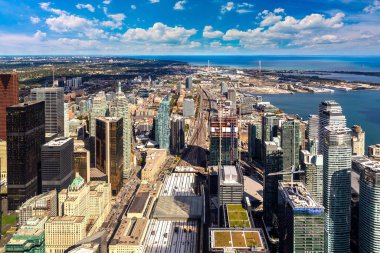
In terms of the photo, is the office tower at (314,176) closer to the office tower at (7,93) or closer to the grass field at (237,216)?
the grass field at (237,216)

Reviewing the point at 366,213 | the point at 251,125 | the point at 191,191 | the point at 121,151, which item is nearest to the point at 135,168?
the point at 121,151

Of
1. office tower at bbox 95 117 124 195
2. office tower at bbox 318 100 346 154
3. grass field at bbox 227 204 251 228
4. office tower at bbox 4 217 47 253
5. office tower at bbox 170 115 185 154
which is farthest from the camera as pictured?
office tower at bbox 170 115 185 154

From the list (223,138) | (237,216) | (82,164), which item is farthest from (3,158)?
(237,216)

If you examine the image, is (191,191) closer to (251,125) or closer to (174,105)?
(251,125)

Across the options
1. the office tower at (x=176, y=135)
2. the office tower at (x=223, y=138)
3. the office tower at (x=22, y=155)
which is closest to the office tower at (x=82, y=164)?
the office tower at (x=22, y=155)

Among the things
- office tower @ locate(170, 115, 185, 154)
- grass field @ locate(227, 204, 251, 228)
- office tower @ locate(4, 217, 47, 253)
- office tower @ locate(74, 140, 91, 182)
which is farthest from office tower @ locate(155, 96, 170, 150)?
office tower @ locate(4, 217, 47, 253)

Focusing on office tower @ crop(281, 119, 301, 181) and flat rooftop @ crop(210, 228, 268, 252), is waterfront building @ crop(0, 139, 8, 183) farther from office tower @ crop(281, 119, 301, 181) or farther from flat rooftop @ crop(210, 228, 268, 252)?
flat rooftop @ crop(210, 228, 268, 252)

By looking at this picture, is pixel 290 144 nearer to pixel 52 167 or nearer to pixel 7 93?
pixel 52 167

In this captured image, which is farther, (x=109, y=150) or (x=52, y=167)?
(x=109, y=150)
